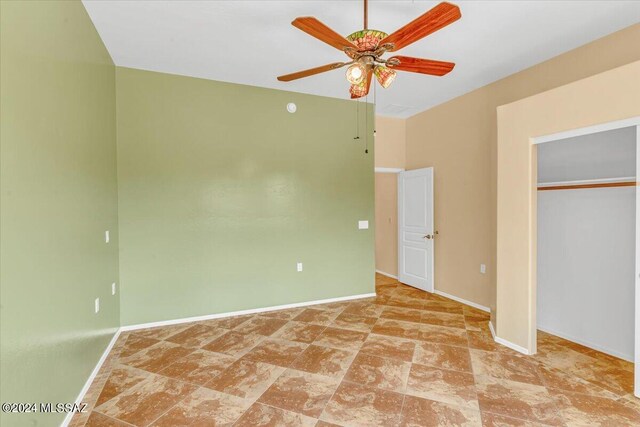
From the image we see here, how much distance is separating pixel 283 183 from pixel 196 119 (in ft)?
4.52

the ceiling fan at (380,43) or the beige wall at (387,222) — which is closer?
the ceiling fan at (380,43)

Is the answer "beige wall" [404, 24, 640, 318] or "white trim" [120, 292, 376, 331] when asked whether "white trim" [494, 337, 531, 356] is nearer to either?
"beige wall" [404, 24, 640, 318]

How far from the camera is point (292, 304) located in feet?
14.5

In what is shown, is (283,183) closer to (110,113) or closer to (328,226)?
(328,226)

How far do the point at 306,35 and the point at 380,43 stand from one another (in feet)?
3.91

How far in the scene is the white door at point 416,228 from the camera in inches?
200

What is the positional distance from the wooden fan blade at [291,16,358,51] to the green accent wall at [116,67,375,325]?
2.42 m

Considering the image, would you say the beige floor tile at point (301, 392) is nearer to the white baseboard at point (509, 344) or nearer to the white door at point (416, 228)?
the white baseboard at point (509, 344)

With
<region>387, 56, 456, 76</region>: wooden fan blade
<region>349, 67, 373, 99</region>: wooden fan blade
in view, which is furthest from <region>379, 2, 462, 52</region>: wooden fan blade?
<region>349, 67, 373, 99</region>: wooden fan blade

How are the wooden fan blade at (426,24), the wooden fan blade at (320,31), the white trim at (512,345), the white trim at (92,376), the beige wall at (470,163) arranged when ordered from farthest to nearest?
the beige wall at (470,163)
the white trim at (512,345)
the white trim at (92,376)
the wooden fan blade at (320,31)
the wooden fan blade at (426,24)

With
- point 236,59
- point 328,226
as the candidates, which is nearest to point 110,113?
point 236,59

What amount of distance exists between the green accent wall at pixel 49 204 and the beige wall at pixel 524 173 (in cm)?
381

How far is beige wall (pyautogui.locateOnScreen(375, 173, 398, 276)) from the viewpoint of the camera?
242 inches

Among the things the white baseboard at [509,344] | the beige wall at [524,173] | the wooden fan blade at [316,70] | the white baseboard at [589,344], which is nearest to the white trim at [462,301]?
the white baseboard at [589,344]
